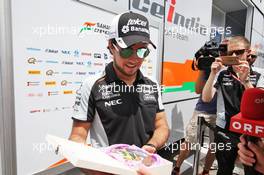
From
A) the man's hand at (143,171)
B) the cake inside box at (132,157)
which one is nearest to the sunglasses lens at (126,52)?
the cake inside box at (132,157)

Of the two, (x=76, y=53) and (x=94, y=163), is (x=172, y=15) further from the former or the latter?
(x=94, y=163)

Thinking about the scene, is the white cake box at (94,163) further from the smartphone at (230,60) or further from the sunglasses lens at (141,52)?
the smartphone at (230,60)

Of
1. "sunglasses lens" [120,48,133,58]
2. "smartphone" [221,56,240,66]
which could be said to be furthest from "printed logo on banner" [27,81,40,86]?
"smartphone" [221,56,240,66]

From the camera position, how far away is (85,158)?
22.1 inches

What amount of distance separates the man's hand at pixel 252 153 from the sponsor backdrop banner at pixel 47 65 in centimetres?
107

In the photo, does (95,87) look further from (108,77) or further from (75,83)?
(75,83)

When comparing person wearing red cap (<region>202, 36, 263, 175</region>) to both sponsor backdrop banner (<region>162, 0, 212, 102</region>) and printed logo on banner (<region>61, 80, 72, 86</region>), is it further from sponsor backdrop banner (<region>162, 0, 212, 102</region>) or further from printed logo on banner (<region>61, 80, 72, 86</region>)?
printed logo on banner (<region>61, 80, 72, 86</region>)

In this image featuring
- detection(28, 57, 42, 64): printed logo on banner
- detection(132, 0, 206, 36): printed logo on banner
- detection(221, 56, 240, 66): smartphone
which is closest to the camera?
detection(28, 57, 42, 64): printed logo on banner

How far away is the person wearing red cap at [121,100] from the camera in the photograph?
3.21 ft

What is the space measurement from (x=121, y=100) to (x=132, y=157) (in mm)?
350

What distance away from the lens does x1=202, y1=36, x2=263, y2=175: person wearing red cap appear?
1.80 meters

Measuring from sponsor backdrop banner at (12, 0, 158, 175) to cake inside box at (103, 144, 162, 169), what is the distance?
65 cm

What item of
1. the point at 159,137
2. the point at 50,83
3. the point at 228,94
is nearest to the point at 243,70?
the point at 228,94

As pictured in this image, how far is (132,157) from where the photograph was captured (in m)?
0.76
